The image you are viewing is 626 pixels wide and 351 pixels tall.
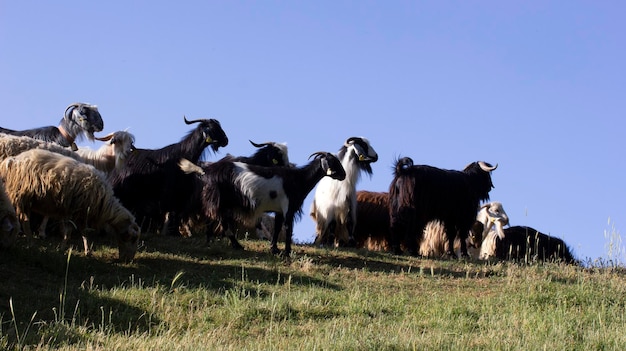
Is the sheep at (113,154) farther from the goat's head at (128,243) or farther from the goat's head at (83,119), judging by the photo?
the goat's head at (128,243)

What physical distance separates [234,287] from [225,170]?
366 cm

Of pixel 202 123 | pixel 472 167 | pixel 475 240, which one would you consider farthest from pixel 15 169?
pixel 475 240

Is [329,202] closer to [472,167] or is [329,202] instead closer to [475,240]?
[472,167]

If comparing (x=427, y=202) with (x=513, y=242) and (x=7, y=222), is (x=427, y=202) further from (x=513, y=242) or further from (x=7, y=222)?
(x=7, y=222)

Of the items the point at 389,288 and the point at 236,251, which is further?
the point at 236,251

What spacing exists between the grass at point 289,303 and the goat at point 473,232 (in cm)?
428

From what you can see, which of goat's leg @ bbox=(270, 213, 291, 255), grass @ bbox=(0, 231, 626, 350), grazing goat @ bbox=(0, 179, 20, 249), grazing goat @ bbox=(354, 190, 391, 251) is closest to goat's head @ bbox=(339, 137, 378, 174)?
grazing goat @ bbox=(354, 190, 391, 251)

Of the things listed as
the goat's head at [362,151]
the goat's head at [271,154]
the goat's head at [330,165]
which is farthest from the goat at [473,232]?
the goat's head at [330,165]

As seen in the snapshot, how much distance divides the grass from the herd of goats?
59 cm

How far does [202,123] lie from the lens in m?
15.4

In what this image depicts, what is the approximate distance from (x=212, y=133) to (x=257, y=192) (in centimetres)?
214

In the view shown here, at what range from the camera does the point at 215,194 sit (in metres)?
13.6

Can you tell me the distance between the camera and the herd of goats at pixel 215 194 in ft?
37.8

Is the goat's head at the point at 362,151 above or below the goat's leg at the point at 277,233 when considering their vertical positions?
above
